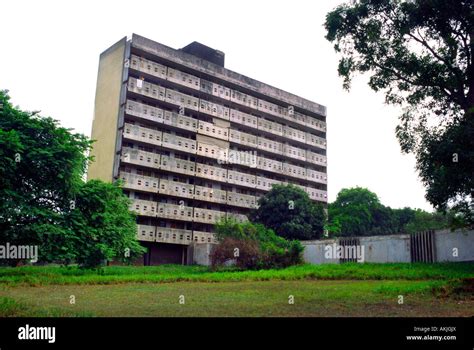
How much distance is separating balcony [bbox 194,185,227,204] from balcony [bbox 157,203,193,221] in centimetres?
193

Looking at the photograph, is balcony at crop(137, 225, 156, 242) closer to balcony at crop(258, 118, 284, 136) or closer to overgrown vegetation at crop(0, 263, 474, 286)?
overgrown vegetation at crop(0, 263, 474, 286)

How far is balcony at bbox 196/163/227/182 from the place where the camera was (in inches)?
1981

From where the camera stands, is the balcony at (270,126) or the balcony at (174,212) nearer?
the balcony at (174,212)

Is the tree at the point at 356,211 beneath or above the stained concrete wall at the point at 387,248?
above

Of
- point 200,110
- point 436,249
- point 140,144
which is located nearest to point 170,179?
point 140,144

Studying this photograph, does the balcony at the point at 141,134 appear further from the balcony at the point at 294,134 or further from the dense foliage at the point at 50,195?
the balcony at the point at 294,134

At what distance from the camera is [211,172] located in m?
51.3

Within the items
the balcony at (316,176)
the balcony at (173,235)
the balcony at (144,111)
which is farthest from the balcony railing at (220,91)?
the balcony at (173,235)

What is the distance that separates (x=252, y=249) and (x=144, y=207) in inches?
639

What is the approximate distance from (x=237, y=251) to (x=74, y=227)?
36.9 feet

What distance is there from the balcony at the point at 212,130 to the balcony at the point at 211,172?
3703 mm

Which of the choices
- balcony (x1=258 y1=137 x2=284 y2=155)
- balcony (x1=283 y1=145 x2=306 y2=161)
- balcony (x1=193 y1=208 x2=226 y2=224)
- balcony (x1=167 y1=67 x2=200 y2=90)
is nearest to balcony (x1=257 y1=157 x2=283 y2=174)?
balcony (x1=258 y1=137 x2=284 y2=155)

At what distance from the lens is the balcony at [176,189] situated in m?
46.7
